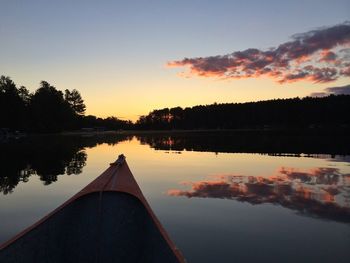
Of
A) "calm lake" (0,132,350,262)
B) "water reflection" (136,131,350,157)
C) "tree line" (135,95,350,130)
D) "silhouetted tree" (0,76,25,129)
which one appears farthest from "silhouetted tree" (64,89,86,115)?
"calm lake" (0,132,350,262)

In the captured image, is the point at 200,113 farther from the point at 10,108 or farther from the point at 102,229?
the point at 102,229

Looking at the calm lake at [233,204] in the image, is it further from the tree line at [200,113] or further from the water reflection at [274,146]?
the tree line at [200,113]

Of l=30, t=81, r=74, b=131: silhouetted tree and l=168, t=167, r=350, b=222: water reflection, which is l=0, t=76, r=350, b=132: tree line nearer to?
l=30, t=81, r=74, b=131: silhouetted tree

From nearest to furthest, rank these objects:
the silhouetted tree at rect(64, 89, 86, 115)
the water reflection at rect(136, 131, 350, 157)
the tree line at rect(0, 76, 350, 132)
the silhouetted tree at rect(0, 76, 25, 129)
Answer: the water reflection at rect(136, 131, 350, 157) < the silhouetted tree at rect(0, 76, 25, 129) < the tree line at rect(0, 76, 350, 132) < the silhouetted tree at rect(64, 89, 86, 115)

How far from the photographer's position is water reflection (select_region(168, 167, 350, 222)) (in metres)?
10.2

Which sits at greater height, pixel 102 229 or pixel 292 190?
pixel 102 229

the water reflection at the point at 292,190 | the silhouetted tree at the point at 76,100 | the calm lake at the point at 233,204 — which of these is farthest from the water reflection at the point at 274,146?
the silhouetted tree at the point at 76,100

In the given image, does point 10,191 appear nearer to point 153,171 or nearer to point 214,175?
point 153,171

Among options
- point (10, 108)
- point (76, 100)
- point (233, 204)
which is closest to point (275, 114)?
point (76, 100)

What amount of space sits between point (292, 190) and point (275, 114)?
151 metres

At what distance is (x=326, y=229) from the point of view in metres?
8.17

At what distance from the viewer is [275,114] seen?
157 metres

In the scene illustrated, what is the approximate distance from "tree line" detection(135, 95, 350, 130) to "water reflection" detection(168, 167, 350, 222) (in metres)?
137

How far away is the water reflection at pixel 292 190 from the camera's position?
10193 mm
